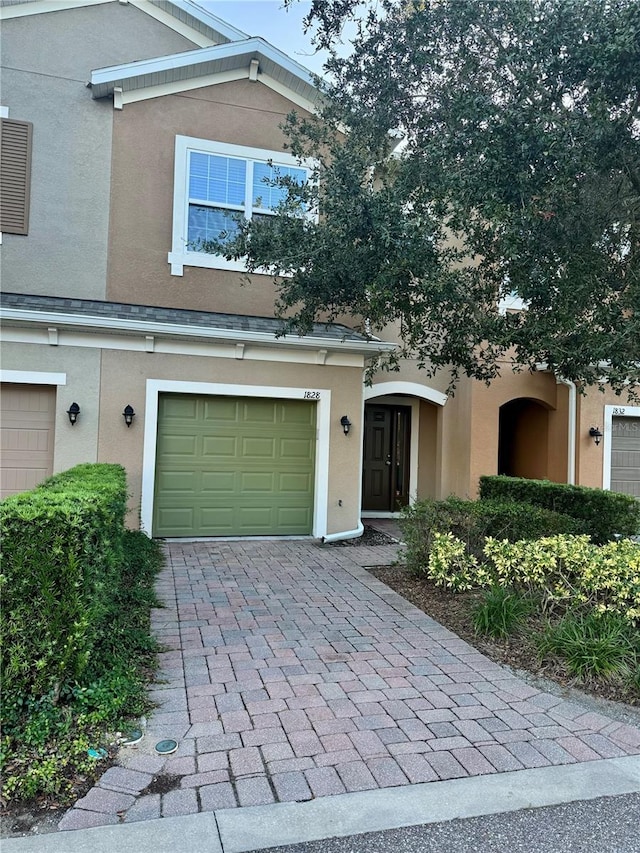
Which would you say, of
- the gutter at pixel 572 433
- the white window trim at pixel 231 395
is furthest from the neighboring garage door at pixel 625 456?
the white window trim at pixel 231 395

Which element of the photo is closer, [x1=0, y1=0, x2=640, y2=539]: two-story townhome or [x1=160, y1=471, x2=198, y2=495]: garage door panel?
[x1=0, y1=0, x2=640, y2=539]: two-story townhome

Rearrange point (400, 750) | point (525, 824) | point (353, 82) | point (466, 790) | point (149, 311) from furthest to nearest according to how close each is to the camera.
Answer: point (149, 311) < point (353, 82) < point (400, 750) < point (466, 790) < point (525, 824)

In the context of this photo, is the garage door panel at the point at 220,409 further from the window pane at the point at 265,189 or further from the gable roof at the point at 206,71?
the gable roof at the point at 206,71

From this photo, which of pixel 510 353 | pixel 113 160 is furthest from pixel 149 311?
pixel 510 353

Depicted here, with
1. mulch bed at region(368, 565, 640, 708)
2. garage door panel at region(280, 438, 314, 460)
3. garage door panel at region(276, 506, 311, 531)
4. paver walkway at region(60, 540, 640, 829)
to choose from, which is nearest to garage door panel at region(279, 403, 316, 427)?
garage door panel at region(280, 438, 314, 460)

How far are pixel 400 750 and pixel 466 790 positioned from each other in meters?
0.43

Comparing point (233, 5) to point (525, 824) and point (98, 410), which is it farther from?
point (525, 824)

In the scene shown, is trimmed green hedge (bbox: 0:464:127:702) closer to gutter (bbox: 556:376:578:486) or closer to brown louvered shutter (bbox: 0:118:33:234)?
brown louvered shutter (bbox: 0:118:33:234)

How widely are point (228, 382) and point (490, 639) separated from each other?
210 inches

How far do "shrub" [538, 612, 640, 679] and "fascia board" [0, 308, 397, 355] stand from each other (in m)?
5.27

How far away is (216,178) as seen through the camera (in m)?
9.09

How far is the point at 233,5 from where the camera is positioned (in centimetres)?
916

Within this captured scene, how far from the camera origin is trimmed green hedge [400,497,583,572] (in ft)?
20.9

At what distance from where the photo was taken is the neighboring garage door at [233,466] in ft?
27.6
